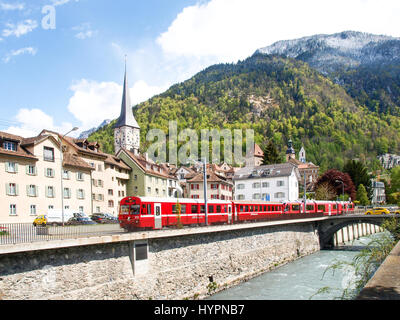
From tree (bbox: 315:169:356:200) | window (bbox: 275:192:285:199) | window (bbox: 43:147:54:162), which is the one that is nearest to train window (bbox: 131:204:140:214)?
window (bbox: 43:147:54:162)

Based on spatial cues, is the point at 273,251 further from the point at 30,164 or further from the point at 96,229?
the point at 30,164

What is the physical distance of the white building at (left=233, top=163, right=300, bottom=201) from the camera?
64.4 metres

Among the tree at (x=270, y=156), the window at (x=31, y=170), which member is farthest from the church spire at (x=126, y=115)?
the window at (x=31, y=170)

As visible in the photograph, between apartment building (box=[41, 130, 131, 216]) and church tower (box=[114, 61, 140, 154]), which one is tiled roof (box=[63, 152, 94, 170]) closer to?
apartment building (box=[41, 130, 131, 216])

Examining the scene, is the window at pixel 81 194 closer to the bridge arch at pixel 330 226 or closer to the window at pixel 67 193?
the window at pixel 67 193

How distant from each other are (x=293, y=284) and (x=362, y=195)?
2478 inches

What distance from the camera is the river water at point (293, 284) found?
22.9 m

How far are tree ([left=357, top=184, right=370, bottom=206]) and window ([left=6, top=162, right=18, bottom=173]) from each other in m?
71.3

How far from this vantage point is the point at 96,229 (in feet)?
67.4

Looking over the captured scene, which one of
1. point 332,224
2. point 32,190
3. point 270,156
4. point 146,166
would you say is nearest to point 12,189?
point 32,190

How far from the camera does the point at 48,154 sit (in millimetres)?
35594

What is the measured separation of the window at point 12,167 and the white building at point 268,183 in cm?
4143

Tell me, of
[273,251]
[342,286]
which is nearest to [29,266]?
[342,286]
